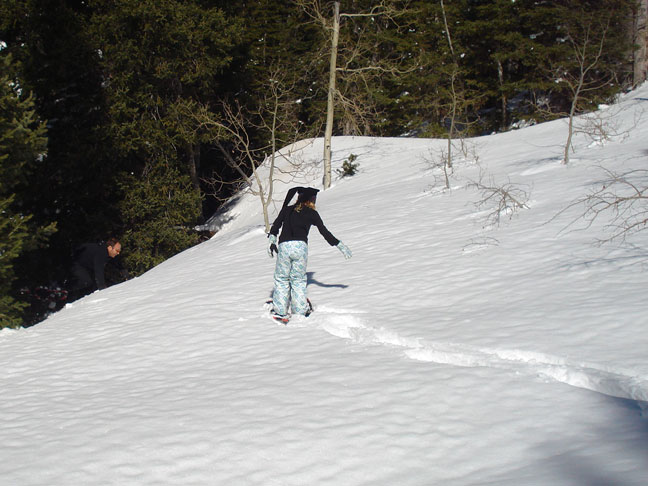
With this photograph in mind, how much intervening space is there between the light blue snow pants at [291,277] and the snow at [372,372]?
0.29 meters

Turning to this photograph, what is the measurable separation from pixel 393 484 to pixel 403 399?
1.30 metres

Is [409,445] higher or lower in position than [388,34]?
lower

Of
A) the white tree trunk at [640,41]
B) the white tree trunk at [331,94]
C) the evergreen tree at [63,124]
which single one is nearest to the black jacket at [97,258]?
the evergreen tree at [63,124]

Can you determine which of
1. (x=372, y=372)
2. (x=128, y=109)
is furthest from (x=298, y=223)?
(x=128, y=109)

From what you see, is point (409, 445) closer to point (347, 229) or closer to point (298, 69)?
point (347, 229)

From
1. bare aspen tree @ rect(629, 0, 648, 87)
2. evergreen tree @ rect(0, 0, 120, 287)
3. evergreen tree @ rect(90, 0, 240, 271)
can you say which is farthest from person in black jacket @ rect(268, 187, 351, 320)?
bare aspen tree @ rect(629, 0, 648, 87)

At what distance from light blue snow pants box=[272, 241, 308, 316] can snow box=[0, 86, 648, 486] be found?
11.4 inches

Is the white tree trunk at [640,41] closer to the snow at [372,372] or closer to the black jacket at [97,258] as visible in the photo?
the snow at [372,372]

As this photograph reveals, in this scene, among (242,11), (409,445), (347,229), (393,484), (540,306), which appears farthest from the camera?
(242,11)

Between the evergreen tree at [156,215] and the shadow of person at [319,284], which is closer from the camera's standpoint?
the shadow of person at [319,284]

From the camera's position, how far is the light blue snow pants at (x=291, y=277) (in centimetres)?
790

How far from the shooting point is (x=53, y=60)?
20.4 meters

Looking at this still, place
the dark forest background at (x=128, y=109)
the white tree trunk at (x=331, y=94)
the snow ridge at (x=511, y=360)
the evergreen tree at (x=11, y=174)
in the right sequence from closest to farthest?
the snow ridge at (x=511, y=360), the evergreen tree at (x=11, y=174), the dark forest background at (x=128, y=109), the white tree trunk at (x=331, y=94)

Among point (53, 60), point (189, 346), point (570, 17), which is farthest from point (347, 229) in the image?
point (570, 17)
